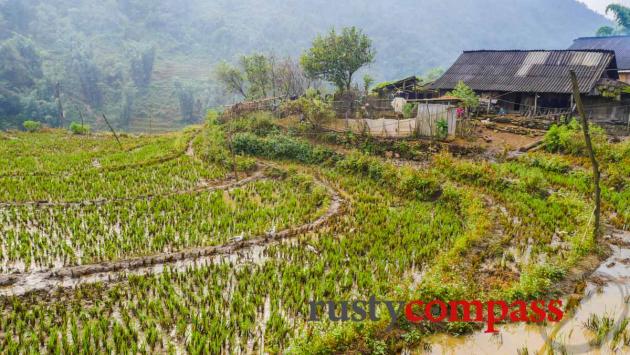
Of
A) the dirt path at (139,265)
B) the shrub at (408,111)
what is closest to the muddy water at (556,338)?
the dirt path at (139,265)

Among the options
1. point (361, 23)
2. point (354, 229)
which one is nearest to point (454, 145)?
point (354, 229)

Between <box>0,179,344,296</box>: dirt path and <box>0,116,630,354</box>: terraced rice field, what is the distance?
0.12ft

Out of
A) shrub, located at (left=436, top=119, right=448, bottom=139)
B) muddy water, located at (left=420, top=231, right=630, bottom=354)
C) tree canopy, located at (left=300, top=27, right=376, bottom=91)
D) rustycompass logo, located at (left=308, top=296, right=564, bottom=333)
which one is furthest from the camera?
tree canopy, located at (left=300, top=27, right=376, bottom=91)

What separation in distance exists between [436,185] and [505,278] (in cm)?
590

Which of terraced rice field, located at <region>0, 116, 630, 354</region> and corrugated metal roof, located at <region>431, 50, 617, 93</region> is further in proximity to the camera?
corrugated metal roof, located at <region>431, 50, 617, 93</region>

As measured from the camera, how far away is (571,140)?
1673 cm

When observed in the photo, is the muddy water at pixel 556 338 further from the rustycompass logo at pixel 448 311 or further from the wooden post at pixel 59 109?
the wooden post at pixel 59 109

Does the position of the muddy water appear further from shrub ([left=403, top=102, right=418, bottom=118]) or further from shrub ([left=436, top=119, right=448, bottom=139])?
shrub ([left=403, top=102, right=418, bottom=118])

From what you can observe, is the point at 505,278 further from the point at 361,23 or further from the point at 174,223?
the point at 361,23

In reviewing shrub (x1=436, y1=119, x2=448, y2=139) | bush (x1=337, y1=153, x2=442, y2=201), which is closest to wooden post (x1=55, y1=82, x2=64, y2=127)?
bush (x1=337, y1=153, x2=442, y2=201)

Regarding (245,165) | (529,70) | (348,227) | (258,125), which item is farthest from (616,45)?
(348,227)

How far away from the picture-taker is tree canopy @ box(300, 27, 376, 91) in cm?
3338

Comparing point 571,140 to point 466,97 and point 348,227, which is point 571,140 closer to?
point 466,97

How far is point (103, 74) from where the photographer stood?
2798 inches
